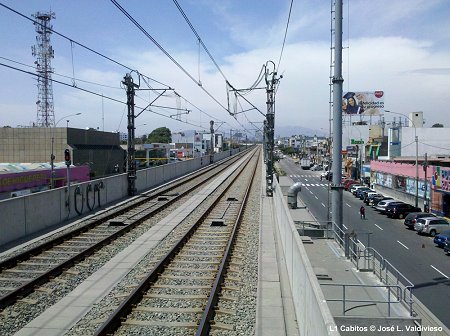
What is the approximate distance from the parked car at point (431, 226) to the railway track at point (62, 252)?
15.8 metres

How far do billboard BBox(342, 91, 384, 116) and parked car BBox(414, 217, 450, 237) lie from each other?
55.2 meters

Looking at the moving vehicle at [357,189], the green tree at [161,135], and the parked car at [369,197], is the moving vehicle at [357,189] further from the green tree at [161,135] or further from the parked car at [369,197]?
the green tree at [161,135]

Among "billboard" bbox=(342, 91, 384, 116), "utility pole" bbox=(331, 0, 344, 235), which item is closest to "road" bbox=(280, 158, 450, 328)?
"utility pole" bbox=(331, 0, 344, 235)

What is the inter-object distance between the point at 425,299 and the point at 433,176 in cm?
2245

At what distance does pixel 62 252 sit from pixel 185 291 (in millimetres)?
5032

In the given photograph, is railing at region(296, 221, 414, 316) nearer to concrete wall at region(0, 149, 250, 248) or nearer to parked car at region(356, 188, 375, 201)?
concrete wall at region(0, 149, 250, 248)

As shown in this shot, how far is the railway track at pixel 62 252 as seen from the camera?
933cm

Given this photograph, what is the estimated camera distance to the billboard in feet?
259

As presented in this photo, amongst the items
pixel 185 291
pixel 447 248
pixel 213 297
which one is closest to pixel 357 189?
pixel 447 248

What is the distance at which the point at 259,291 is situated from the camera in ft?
30.3

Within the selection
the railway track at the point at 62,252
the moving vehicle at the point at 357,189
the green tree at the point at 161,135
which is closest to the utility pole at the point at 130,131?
the railway track at the point at 62,252

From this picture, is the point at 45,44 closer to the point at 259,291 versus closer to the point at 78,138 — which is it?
the point at 78,138

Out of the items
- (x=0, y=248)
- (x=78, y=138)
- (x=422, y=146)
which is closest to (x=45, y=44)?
(x=78, y=138)

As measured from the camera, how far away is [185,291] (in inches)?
361
